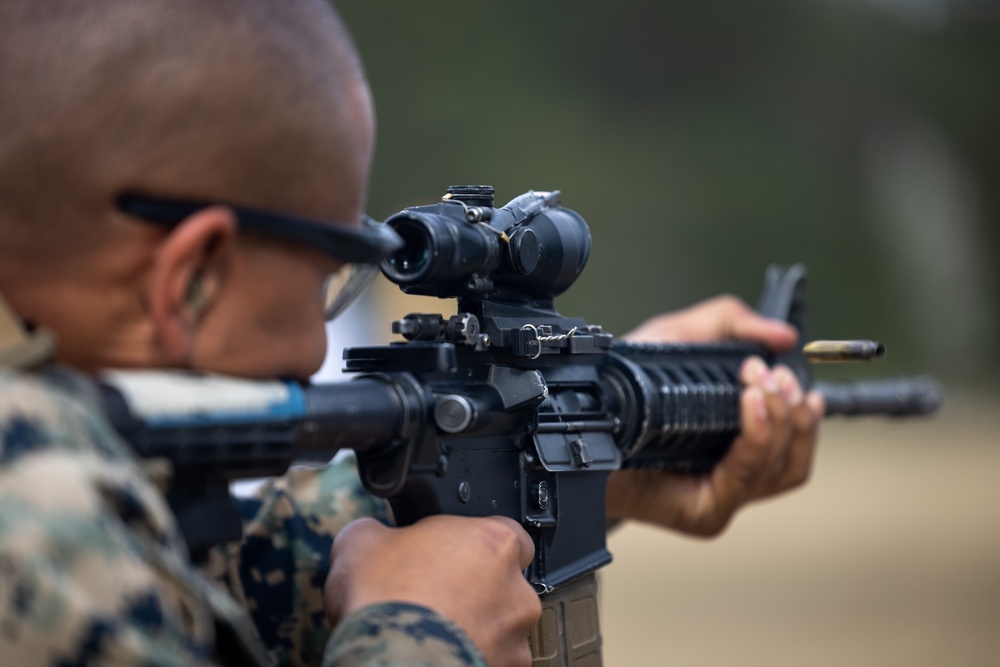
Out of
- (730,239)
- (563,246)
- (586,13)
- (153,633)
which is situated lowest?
(153,633)

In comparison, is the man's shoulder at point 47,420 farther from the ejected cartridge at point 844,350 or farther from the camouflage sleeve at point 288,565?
the ejected cartridge at point 844,350

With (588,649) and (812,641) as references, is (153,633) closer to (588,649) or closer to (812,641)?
(588,649)

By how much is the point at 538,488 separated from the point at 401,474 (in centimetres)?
31

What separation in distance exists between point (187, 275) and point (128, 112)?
0.55ft

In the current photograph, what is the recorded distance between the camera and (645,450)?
7.52 feet

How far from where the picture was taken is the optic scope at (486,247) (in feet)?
5.53

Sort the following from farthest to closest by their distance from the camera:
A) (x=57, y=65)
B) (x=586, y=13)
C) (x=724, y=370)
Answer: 1. (x=586, y=13)
2. (x=724, y=370)
3. (x=57, y=65)

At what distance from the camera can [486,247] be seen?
1.75m

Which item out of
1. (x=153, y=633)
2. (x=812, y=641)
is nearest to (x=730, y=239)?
(x=812, y=641)

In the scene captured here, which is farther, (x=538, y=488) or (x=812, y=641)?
(x=812, y=641)

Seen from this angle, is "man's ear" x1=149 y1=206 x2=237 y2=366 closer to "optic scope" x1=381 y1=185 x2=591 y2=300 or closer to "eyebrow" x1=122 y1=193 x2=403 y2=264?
"eyebrow" x1=122 y1=193 x2=403 y2=264

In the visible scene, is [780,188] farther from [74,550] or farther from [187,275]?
[74,550]

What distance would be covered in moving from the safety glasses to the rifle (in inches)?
4.6

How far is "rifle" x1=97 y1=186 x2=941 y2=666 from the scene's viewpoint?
1288mm
